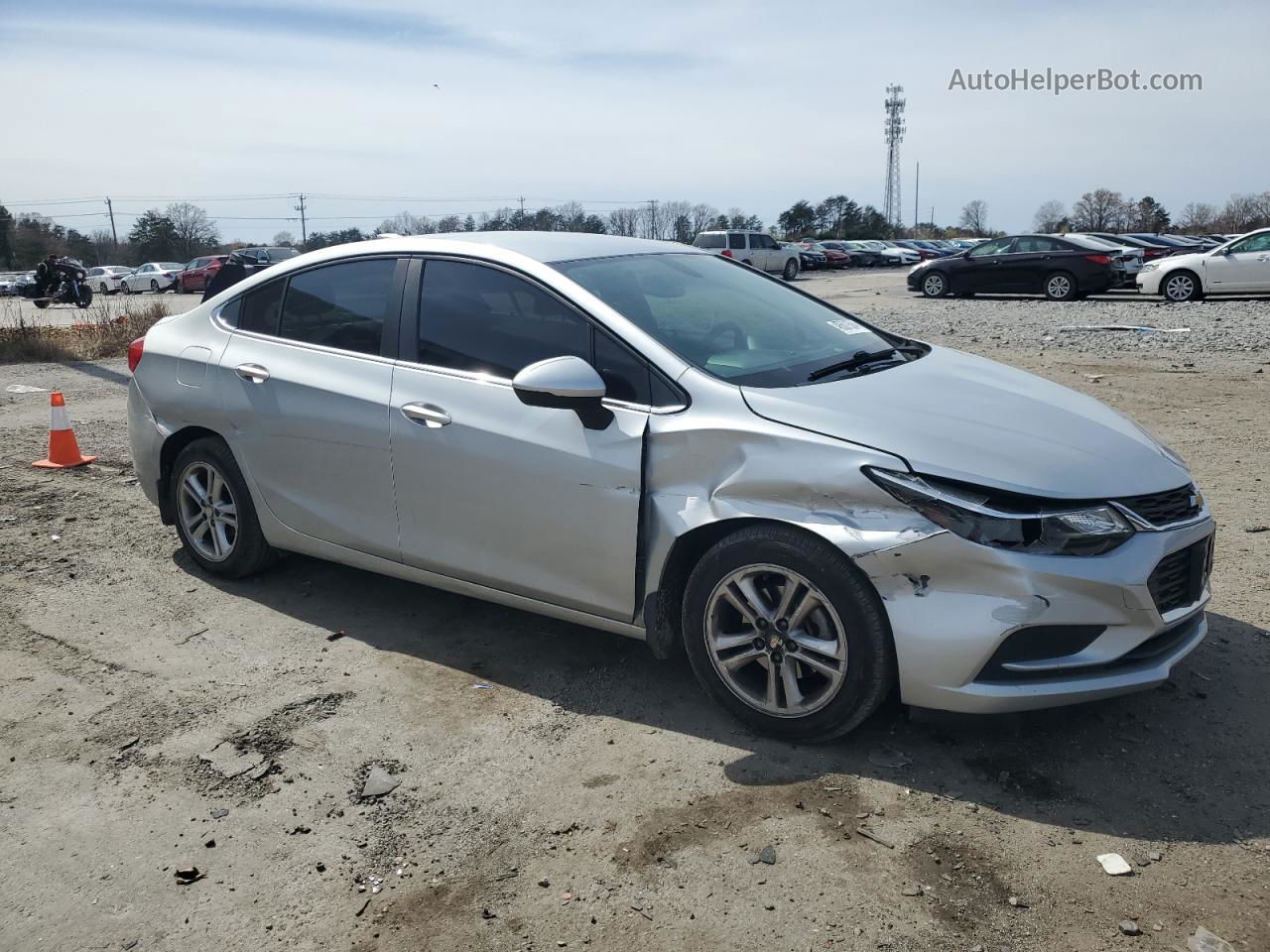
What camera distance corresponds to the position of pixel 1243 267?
65.6 ft

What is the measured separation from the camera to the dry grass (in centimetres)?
1498

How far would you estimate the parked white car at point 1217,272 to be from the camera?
784 inches

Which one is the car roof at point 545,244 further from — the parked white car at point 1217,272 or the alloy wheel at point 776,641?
the parked white car at point 1217,272

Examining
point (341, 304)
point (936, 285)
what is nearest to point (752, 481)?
point (341, 304)

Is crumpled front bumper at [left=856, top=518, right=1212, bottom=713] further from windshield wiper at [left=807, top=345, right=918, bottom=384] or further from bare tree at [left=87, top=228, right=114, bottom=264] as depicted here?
bare tree at [left=87, top=228, right=114, bottom=264]

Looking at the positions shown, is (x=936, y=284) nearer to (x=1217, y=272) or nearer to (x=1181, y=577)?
(x=1217, y=272)

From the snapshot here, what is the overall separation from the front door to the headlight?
98 cm

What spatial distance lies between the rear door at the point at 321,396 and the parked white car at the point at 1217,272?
19.8 metres

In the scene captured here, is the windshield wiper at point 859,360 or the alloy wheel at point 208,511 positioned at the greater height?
the windshield wiper at point 859,360

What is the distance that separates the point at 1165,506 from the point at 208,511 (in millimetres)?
4290

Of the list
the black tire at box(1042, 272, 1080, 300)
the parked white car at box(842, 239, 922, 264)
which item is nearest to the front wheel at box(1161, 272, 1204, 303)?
the black tire at box(1042, 272, 1080, 300)

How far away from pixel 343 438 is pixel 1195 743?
341cm

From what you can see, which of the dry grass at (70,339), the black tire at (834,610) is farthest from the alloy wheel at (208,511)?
the dry grass at (70,339)

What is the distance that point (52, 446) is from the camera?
795cm
